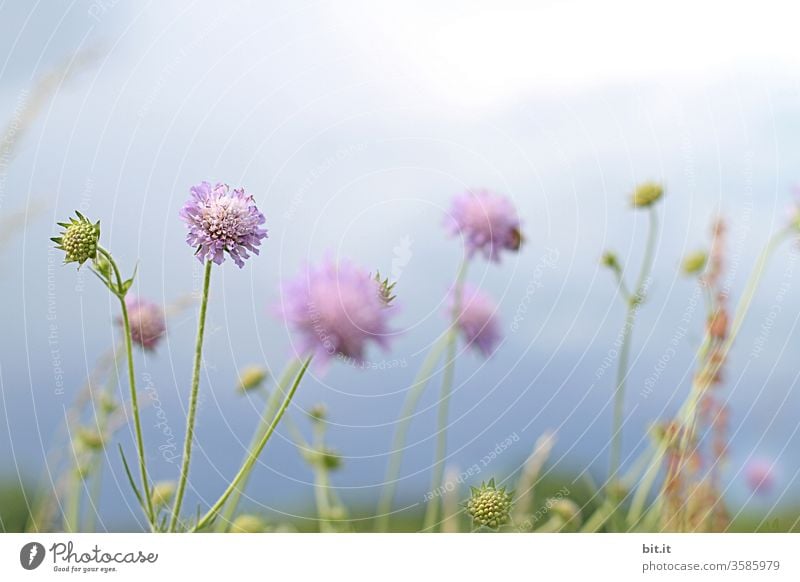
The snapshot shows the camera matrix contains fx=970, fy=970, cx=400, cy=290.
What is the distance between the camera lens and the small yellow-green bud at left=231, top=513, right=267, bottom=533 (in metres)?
1.21

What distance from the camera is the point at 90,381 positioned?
1266mm

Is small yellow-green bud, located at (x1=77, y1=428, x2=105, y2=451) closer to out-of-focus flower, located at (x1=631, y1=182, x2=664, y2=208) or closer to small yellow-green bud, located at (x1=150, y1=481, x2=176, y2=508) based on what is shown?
small yellow-green bud, located at (x1=150, y1=481, x2=176, y2=508)

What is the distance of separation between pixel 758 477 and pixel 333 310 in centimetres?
64

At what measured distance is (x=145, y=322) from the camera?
1.22 metres

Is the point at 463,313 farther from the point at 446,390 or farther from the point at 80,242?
the point at 80,242

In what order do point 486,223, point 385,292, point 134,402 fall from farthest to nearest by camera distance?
point 486,223, point 385,292, point 134,402

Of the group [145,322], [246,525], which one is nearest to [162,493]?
[246,525]

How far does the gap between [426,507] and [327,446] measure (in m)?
0.15

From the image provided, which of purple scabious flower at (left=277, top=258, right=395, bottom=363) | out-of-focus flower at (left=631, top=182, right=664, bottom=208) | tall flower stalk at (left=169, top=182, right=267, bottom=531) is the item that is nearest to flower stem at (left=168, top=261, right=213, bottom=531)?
tall flower stalk at (left=169, top=182, right=267, bottom=531)

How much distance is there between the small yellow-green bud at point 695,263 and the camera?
1324mm

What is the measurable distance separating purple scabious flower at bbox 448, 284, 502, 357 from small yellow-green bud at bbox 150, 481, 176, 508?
42 cm

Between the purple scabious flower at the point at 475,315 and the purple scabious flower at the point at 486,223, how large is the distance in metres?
0.05
